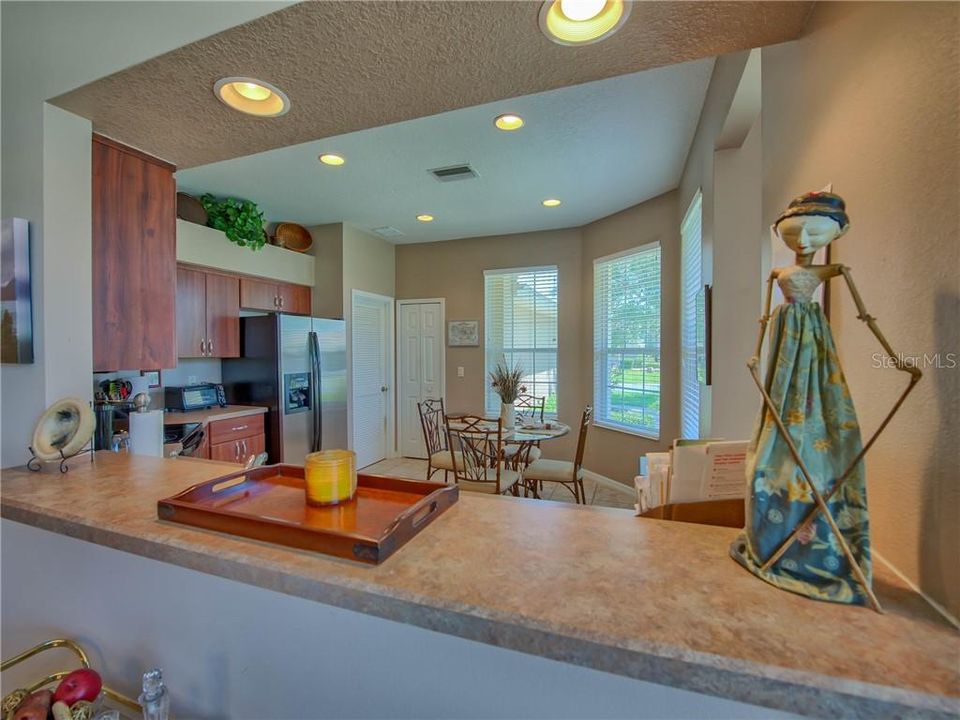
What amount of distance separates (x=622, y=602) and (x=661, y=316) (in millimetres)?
3273

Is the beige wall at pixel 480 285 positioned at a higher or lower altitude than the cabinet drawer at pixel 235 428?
higher

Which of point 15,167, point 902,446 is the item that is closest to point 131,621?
point 15,167

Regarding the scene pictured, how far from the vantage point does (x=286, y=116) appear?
1.34 m

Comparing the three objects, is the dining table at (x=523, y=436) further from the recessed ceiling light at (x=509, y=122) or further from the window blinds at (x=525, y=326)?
the recessed ceiling light at (x=509, y=122)

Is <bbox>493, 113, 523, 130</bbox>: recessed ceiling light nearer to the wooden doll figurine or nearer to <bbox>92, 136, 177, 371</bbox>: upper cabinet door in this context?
<bbox>92, 136, 177, 371</bbox>: upper cabinet door

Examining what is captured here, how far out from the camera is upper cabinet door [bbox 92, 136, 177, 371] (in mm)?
1489

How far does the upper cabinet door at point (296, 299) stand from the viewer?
4.11 metres

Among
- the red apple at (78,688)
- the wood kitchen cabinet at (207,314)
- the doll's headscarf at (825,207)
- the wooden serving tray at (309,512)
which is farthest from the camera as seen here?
the wood kitchen cabinet at (207,314)

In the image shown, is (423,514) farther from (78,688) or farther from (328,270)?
(328,270)

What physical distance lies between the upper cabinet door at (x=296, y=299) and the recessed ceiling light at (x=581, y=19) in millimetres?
3775

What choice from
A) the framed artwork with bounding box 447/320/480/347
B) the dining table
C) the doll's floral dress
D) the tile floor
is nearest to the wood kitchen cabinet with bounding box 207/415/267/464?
the tile floor

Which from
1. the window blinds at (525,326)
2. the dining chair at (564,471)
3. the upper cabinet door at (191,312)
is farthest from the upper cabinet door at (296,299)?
the dining chair at (564,471)

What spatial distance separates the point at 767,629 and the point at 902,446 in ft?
1.20

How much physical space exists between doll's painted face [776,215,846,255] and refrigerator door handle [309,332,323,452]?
12.4 ft
